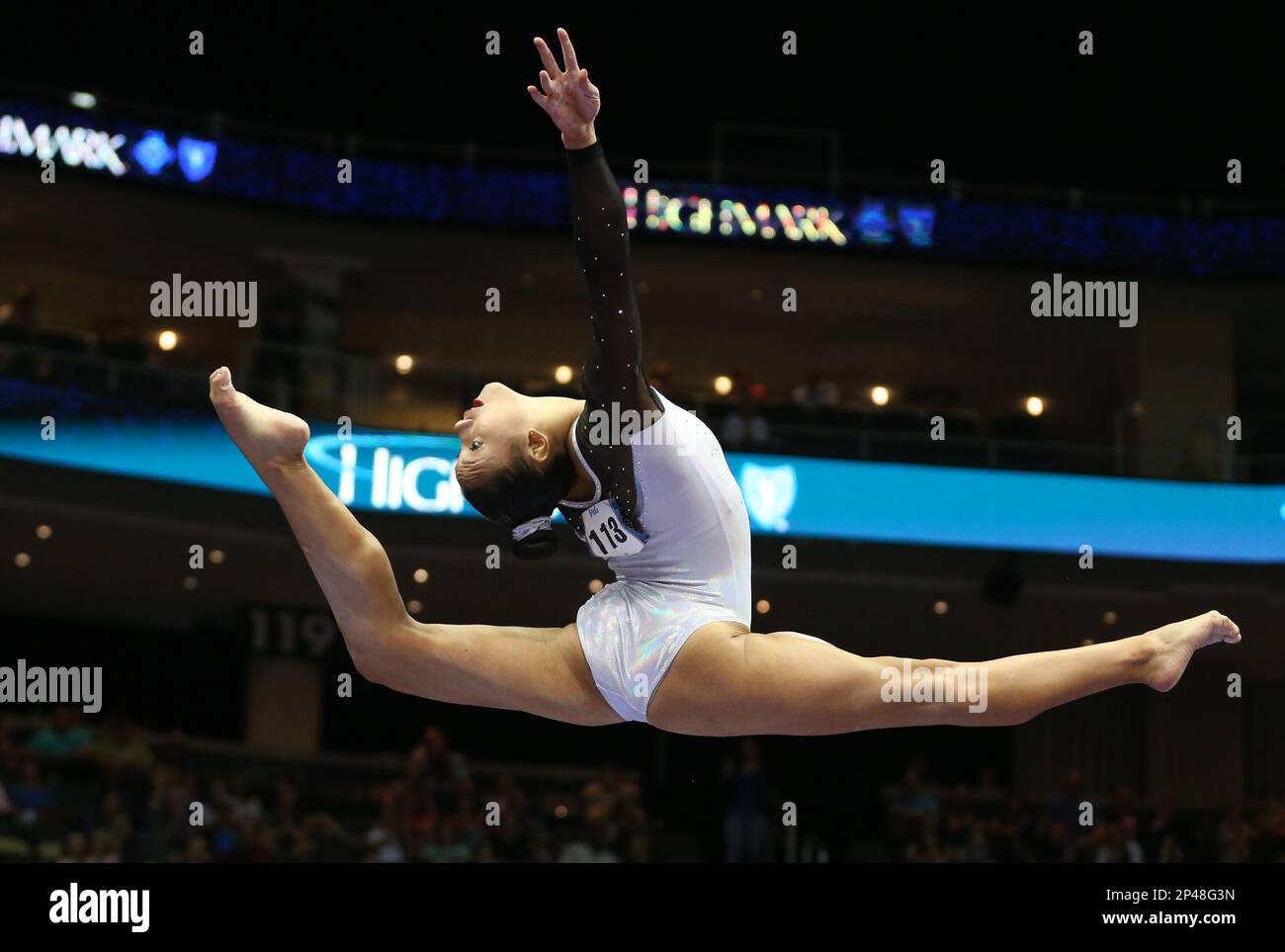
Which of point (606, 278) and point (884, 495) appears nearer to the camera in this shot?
point (606, 278)

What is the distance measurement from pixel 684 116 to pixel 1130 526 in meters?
7.39

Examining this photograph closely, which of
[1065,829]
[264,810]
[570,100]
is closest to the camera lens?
[570,100]

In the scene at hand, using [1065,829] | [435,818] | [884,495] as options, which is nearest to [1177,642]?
[435,818]

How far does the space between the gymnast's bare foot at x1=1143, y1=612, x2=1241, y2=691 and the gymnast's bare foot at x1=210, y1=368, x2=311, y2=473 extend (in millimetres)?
2400

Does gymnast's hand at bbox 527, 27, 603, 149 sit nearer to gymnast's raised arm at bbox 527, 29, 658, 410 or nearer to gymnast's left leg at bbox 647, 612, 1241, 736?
gymnast's raised arm at bbox 527, 29, 658, 410

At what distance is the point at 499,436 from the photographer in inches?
179

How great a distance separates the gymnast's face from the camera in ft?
14.8

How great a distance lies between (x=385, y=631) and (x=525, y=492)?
0.55 metres

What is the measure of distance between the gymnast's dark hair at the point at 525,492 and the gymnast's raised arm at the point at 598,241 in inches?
13.0

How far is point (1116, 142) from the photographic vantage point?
19.3m

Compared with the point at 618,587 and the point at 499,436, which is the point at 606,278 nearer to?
the point at 499,436

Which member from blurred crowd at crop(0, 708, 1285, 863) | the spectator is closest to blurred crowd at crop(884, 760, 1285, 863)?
blurred crowd at crop(0, 708, 1285, 863)

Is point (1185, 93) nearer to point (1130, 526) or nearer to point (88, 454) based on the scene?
point (1130, 526)

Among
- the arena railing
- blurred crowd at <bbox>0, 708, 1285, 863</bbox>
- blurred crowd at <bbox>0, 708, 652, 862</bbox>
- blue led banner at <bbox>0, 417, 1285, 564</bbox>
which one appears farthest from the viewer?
blue led banner at <bbox>0, 417, 1285, 564</bbox>
